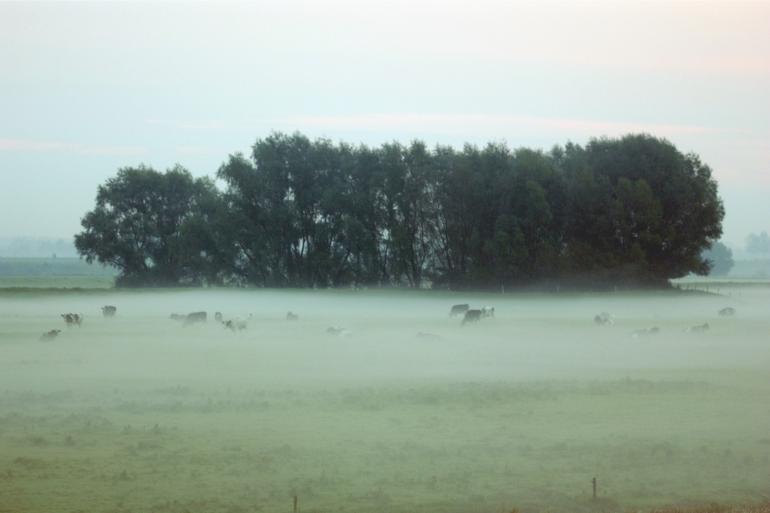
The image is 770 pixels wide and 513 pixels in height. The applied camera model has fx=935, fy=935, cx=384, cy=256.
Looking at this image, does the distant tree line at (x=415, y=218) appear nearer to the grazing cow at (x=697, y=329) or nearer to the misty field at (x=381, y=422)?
the grazing cow at (x=697, y=329)

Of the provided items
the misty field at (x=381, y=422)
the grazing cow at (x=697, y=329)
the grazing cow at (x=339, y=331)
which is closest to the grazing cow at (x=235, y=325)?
the misty field at (x=381, y=422)

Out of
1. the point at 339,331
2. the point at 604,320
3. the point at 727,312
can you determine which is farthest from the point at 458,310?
the point at 727,312

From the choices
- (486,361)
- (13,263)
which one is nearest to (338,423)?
(486,361)

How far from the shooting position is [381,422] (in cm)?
1864

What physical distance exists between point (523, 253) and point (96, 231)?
3898 cm

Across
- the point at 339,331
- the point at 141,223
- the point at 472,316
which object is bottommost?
the point at 339,331

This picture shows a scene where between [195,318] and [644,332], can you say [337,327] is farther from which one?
[644,332]

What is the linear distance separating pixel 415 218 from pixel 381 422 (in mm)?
56772

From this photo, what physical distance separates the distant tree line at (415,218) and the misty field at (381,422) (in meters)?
29.8

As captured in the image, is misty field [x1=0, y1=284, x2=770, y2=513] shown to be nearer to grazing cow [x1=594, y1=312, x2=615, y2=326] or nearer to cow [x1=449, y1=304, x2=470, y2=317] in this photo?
grazing cow [x1=594, y1=312, x2=615, y2=326]

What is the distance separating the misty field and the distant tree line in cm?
2984

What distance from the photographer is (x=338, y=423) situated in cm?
1852

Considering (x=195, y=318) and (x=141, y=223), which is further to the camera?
(x=141, y=223)

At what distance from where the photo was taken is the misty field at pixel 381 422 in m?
14.0
